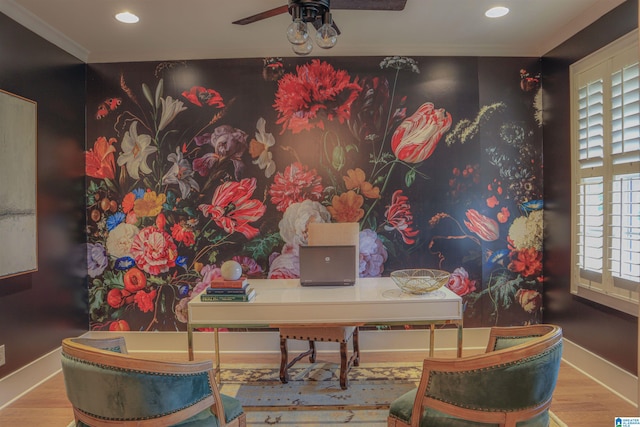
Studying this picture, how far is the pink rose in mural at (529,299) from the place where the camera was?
11.2ft

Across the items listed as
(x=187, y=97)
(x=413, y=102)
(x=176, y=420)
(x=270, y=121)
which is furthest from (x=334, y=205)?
(x=176, y=420)

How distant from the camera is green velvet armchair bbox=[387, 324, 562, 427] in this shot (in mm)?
1399

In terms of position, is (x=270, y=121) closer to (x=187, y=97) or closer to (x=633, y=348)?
(x=187, y=97)

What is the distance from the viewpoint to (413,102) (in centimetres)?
338

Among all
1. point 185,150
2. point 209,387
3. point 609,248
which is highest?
point 185,150

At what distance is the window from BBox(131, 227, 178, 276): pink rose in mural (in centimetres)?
329

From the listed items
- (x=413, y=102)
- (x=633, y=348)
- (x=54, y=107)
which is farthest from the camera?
(x=413, y=102)

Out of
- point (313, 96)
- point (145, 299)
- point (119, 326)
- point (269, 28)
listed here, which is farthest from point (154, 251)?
point (269, 28)

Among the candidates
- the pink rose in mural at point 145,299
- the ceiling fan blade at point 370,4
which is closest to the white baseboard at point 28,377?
the pink rose in mural at point 145,299

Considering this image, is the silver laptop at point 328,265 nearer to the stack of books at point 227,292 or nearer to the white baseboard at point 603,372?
the stack of books at point 227,292

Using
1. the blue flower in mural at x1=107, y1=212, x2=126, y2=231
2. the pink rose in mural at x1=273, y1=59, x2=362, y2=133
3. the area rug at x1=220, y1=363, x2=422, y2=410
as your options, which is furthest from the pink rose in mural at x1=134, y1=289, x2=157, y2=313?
the pink rose in mural at x1=273, y1=59, x2=362, y2=133

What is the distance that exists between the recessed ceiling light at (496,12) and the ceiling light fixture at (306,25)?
1.48 meters

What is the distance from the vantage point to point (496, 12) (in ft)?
9.06

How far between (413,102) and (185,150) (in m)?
2.03
